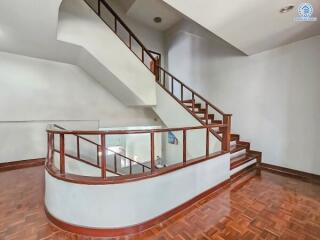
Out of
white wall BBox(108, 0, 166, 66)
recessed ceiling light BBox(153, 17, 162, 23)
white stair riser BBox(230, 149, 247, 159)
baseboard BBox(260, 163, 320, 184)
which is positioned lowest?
baseboard BBox(260, 163, 320, 184)

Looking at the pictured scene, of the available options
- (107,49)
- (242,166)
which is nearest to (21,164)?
(107,49)

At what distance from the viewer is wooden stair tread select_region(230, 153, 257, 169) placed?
372 centimetres

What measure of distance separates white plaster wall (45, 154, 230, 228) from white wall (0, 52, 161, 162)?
2689 mm

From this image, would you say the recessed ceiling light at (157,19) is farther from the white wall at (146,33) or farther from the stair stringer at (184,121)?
the stair stringer at (184,121)

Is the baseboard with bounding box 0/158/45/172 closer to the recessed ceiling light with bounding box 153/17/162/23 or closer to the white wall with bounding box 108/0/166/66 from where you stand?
the white wall with bounding box 108/0/166/66

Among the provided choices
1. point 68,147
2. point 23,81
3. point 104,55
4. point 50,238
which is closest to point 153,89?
point 104,55

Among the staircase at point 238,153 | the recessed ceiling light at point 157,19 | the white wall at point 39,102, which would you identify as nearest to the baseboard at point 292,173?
the staircase at point 238,153

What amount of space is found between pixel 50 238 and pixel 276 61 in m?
5.11

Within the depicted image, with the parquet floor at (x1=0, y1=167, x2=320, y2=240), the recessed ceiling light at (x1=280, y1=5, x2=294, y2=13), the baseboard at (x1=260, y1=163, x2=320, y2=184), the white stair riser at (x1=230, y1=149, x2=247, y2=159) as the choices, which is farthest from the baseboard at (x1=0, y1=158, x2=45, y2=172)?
the recessed ceiling light at (x1=280, y1=5, x2=294, y2=13)

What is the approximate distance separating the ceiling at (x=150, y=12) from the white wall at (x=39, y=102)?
2673mm

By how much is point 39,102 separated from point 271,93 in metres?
5.55

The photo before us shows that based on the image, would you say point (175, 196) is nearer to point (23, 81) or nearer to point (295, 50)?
point (295, 50)

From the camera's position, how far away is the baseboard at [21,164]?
13.4ft

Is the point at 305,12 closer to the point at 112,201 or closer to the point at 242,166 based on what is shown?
the point at 242,166
